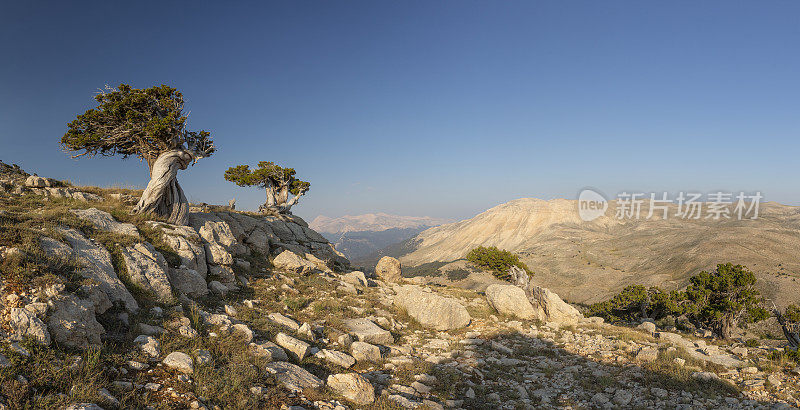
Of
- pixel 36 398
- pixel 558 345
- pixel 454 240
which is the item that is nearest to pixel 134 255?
pixel 36 398

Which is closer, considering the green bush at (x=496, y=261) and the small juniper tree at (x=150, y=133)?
the small juniper tree at (x=150, y=133)

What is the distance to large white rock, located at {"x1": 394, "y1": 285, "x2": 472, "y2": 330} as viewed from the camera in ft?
50.7

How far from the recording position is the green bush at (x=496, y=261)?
116ft

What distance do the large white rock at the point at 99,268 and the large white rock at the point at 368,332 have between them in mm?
6679

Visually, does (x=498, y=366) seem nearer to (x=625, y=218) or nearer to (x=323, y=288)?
(x=323, y=288)

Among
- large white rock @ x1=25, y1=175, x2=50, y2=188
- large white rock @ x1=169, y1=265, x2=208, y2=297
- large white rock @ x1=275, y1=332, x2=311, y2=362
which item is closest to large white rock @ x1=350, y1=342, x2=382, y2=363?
large white rock @ x1=275, y1=332, x2=311, y2=362

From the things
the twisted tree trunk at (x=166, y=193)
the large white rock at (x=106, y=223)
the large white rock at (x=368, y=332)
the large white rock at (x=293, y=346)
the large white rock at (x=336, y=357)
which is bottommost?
the large white rock at (x=368, y=332)

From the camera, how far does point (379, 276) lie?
1225 inches

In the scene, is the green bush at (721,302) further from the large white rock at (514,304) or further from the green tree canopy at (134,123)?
the green tree canopy at (134,123)

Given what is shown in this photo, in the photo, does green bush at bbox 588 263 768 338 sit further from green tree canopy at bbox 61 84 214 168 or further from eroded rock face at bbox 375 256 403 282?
green tree canopy at bbox 61 84 214 168

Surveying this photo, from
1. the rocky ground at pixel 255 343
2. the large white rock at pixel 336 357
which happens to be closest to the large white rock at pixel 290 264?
the rocky ground at pixel 255 343

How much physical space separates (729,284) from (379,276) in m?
27.2

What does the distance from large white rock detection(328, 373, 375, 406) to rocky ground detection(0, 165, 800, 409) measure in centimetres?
3

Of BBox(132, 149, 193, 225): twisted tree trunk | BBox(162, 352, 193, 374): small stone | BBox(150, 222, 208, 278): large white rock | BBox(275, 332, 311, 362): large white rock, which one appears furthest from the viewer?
BBox(132, 149, 193, 225): twisted tree trunk
